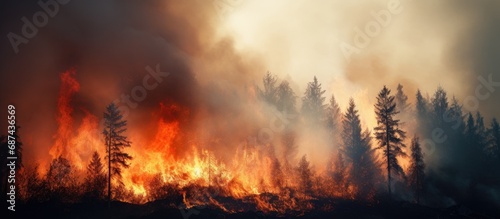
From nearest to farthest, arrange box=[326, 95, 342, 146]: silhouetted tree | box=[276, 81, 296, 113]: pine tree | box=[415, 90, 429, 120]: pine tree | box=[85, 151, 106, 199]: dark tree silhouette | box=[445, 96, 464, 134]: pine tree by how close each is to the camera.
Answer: box=[85, 151, 106, 199]: dark tree silhouette
box=[326, 95, 342, 146]: silhouetted tree
box=[276, 81, 296, 113]: pine tree
box=[415, 90, 429, 120]: pine tree
box=[445, 96, 464, 134]: pine tree

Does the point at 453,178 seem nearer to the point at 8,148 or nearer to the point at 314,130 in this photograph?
the point at 314,130

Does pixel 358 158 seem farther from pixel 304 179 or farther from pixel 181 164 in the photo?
pixel 181 164

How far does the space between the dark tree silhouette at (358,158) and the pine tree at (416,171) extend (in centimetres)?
618

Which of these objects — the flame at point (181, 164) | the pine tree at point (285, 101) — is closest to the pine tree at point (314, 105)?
the pine tree at point (285, 101)

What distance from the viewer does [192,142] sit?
6450 cm

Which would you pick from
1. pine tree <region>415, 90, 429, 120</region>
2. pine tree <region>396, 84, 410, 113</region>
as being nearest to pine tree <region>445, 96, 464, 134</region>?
pine tree <region>415, 90, 429, 120</region>

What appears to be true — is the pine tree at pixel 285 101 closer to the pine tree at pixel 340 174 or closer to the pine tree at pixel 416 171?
the pine tree at pixel 340 174

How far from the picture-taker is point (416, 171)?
61.0 metres

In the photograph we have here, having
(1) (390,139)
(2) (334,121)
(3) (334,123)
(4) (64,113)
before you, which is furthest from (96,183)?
(1) (390,139)

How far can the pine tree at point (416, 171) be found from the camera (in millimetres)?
60656

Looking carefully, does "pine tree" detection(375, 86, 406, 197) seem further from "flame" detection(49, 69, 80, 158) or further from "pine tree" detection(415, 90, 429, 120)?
"flame" detection(49, 69, 80, 158)

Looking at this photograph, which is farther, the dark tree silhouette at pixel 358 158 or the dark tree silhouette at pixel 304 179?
the dark tree silhouette at pixel 358 158

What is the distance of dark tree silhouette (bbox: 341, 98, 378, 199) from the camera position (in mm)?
62500

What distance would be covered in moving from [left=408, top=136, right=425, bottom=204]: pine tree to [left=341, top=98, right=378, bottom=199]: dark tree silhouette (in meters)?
6.18
